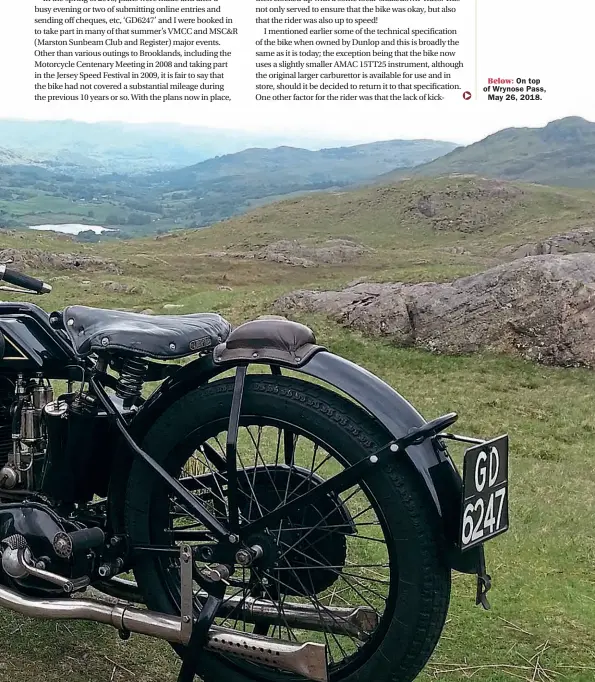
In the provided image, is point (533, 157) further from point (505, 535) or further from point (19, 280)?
point (19, 280)

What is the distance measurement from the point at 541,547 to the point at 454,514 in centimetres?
298

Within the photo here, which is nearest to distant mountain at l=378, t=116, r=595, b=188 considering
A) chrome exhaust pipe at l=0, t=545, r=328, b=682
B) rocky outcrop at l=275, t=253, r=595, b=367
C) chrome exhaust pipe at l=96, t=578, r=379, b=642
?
rocky outcrop at l=275, t=253, r=595, b=367

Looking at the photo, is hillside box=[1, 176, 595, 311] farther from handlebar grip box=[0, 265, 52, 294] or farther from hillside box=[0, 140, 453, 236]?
hillside box=[0, 140, 453, 236]

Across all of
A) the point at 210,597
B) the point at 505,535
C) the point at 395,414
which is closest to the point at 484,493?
the point at 395,414

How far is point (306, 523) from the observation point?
3.65m

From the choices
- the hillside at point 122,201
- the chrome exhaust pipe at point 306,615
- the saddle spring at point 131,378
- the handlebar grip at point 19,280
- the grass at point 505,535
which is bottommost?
the grass at point 505,535

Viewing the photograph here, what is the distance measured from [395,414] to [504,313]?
437 inches

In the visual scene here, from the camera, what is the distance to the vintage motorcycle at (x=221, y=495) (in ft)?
10.5

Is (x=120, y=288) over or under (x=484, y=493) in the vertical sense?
over

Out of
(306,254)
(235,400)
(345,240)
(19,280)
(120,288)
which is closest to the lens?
(235,400)

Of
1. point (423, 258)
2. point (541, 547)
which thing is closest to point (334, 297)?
point (541, 547)

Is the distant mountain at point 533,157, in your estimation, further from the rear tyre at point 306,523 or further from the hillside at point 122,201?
the rear tyre at point 306,523

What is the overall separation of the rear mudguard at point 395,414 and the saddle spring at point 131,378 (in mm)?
195

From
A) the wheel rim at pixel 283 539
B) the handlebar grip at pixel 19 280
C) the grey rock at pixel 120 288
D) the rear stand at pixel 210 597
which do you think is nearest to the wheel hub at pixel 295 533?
the wheel rim at pixel 283 539
